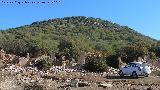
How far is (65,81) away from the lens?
3678cm

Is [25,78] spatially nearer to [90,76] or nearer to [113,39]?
[90,76]

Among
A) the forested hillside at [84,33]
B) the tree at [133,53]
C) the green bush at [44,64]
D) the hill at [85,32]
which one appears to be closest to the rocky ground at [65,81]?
the green bush at [44,64]

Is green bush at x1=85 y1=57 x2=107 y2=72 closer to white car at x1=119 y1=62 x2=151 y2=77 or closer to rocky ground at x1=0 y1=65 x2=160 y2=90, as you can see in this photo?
rocky ground at x1=0 y1=65 x2=160 y2=90

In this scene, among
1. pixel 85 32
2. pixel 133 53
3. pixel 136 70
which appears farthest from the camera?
pixel 85 32

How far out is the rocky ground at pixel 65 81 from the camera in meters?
33.5

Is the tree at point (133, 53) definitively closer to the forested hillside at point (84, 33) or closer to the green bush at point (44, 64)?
the green bush at point (44, 64)

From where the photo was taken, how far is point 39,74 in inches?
→ 1619

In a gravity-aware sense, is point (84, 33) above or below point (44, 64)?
above

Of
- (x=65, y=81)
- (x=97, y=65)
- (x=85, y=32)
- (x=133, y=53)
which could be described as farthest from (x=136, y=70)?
(x=85, y=32)

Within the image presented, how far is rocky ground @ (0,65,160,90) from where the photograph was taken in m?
33.5

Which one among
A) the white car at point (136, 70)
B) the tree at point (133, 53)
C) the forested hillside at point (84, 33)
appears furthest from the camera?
the forested hillside at point (84, 33)

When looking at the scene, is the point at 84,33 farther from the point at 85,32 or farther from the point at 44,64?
the point at 44,64

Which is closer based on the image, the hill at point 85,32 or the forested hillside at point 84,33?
the forested hillside at point 84,33

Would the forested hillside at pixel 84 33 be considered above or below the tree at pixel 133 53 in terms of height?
above
